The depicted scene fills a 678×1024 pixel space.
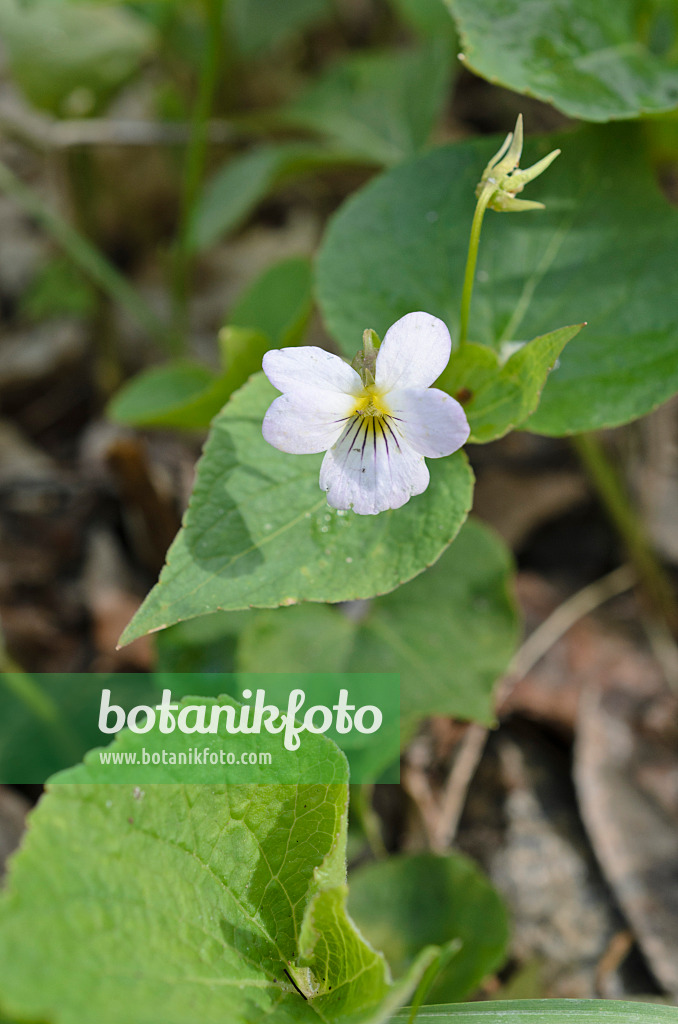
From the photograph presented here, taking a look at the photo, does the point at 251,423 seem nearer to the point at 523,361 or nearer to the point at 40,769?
the point at 523,361

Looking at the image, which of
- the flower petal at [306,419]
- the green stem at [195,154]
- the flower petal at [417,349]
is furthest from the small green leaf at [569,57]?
the green stem at [195,154]

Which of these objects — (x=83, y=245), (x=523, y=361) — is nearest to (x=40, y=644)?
(x=83, y=245)

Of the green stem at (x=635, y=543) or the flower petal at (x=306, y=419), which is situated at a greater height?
the flower petal at (x=306, y=419)

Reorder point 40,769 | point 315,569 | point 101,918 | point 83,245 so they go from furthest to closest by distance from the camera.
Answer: point 83,245 → point 40,769 → point 315,569 → point 101,918

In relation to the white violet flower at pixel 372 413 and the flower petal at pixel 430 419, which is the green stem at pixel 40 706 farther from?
the flower petal at pixel 430 419

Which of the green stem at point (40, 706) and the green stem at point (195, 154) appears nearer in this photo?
the green stem at point (40, 706)

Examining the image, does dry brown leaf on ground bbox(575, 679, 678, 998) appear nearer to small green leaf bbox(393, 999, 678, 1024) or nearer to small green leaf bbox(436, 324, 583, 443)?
small green leaf bbox(393, 999, 678, 1024)

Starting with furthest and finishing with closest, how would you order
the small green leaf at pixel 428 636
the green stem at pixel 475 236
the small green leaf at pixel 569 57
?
the small green leaf at pixel 428 636 < the small green leaf at pixel 569 57 < the green stem at pixel 475 236
